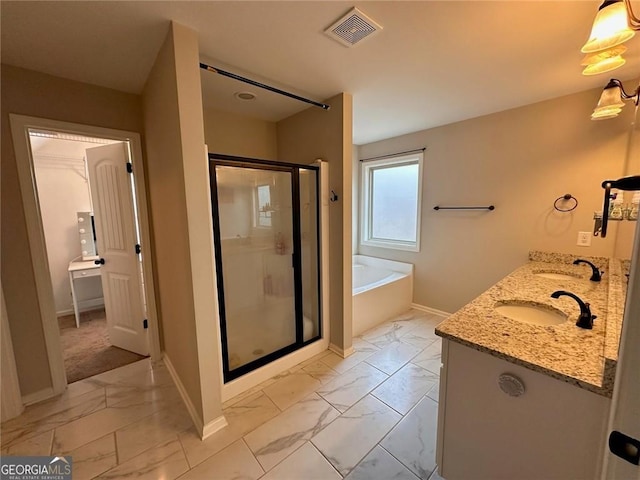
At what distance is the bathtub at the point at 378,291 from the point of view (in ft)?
9.70

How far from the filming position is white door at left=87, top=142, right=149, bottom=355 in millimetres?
2428

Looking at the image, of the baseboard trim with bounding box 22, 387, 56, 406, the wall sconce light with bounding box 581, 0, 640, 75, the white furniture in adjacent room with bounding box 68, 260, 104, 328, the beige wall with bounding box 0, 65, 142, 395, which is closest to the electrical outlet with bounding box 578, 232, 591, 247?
the wall sconce light with bounding box 581, 0, 640, 75

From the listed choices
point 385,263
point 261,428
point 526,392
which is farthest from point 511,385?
point 385,263

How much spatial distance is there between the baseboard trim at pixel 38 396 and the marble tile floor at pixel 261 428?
7cm

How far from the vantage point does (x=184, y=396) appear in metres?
1.96

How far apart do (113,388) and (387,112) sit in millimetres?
3590

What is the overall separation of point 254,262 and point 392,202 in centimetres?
239

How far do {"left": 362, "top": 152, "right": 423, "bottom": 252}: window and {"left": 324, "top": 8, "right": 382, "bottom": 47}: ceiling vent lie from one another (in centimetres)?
211

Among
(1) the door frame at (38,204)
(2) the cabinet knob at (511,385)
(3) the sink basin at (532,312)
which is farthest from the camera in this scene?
(1) the door frame at (38,204)

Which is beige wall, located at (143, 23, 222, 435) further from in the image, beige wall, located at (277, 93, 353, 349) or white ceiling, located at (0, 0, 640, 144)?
beige wall, located at (277, 93, 353, 349)

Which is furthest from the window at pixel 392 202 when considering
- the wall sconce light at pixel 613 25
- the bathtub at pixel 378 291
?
the wall sconce light at pixel 613 25

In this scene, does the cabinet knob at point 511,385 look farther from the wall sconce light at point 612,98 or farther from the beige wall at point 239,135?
the beige wall at point 239,135

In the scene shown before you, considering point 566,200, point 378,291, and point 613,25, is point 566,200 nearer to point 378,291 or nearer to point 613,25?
point 613,25

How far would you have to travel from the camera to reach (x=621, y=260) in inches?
84.5
